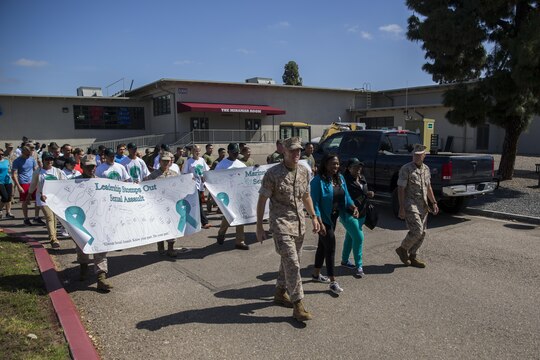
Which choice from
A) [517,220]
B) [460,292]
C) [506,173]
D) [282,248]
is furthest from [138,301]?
[506,173]

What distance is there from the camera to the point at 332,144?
39.8 ft

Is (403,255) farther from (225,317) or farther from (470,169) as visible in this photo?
(470,169)

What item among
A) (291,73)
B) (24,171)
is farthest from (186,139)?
(291,73)

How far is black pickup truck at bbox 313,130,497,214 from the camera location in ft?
29.1

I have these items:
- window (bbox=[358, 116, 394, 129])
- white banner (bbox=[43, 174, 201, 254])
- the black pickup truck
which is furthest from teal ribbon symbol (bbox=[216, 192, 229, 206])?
window (bbox=[358, 116, 394, 129])

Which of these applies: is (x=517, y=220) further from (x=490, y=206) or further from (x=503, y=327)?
(x=503, y=327)

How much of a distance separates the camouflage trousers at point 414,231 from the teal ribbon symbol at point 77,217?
4.47 meters

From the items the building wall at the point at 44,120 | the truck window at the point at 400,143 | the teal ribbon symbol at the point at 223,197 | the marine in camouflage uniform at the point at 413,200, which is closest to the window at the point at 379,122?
the building wall at the point at 44,120

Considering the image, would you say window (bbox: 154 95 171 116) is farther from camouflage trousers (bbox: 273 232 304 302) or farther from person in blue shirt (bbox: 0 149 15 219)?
camouflage trousers (bbox: 273 232 304 302)

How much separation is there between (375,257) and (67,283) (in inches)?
183

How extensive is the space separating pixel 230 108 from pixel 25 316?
1086 inches

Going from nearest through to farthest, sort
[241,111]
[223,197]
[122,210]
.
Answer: [122,210] → [223,197] → [241,111]

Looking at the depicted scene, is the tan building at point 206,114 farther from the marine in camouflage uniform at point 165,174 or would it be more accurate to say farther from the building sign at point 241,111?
the marine in camouflage uniform at point 165,174

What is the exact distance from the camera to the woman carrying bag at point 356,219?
580 centimetres
